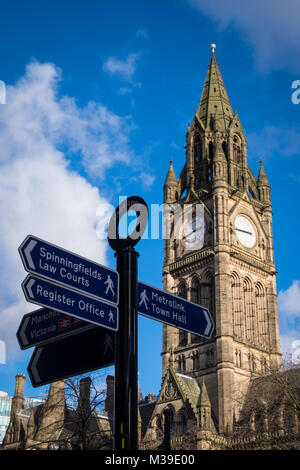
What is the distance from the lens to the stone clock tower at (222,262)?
5688 cm

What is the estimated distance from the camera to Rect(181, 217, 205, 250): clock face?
6352cm

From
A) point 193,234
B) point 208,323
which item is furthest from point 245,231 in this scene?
point 208,323

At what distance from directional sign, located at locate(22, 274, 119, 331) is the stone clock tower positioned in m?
45.4

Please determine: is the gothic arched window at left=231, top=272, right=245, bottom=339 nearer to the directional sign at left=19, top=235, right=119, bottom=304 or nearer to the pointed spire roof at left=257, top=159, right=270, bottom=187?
the pointed spire roof at left=257, top=159, right=270, bottom=187

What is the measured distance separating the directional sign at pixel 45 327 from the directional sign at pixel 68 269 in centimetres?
85

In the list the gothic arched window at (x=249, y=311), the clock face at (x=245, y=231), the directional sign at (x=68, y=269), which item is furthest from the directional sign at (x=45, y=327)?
the clock face at (x=245, y=231)

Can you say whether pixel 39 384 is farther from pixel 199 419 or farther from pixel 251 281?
pixel 251 281

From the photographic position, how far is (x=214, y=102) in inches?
2840

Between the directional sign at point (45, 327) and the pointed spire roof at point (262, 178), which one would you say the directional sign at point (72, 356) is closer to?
the directional sign at point (45, 327)

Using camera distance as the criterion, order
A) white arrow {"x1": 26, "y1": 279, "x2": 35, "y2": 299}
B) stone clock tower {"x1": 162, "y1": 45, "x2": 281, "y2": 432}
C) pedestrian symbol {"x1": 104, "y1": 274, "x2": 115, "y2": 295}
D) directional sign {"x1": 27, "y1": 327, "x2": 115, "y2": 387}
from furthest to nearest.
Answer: stone clock tower {"x1": 162, "y1": 45, "x2": 281, "y2": 432} < directional sign {"x1": 27, "y1": 327, "x2": 115, "y2": 387} < pedestrian symbol {"x1": 104, "y1": 274, "x2": 115, "y2": 295} < white arrow {"x1": 26, "y1": 279, "x2": 35, "y2": 299}

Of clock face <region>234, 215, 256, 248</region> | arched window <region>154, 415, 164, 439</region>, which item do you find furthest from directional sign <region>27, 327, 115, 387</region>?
clock face <region>234, 215, 256, 248</region>

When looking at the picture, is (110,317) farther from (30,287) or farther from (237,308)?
(237,308)
